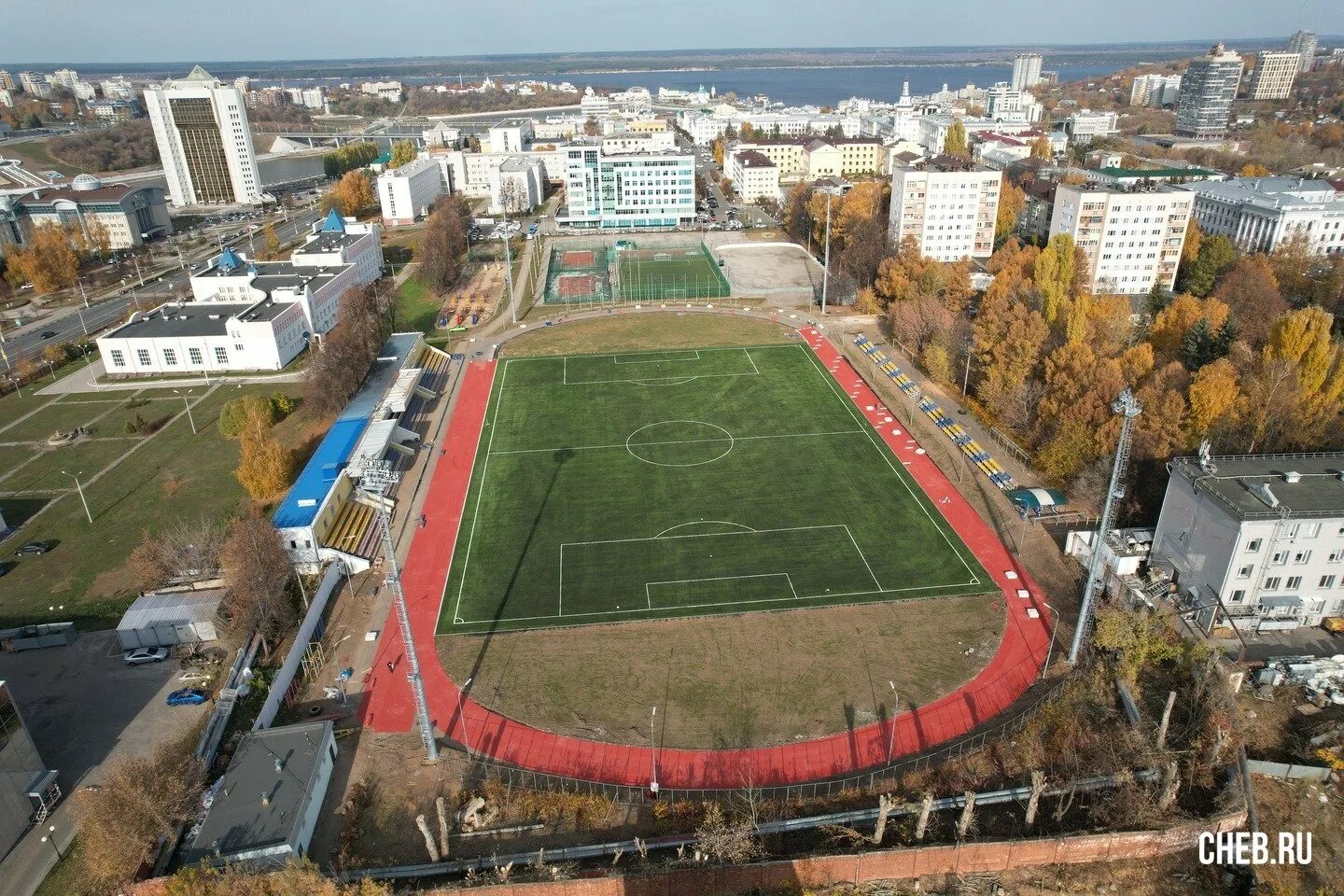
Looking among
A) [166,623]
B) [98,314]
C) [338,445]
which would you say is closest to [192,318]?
[98,314]

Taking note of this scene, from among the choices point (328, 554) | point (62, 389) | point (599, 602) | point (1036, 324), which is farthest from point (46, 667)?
point (1036, 324)

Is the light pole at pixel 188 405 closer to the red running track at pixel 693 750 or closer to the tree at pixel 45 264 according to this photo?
the red running track at pixel 693 750

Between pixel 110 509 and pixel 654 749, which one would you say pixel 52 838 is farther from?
pixel 110 509

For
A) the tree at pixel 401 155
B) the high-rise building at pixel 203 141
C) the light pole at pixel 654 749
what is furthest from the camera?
the tree at pixel 401 155

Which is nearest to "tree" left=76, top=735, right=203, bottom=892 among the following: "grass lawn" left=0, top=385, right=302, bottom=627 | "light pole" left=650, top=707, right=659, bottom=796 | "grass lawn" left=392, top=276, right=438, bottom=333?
"light pole" left=650, top=707, right=659, bottom=796

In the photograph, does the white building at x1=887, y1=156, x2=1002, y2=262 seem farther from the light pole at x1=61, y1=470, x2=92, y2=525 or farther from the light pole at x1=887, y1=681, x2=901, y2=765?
the light pole at x1=61, y1=470, x2=92, y2=525

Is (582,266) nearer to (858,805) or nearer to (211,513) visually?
(211,513)

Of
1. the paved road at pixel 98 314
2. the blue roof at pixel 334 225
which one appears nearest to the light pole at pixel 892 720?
the paved road at pixel 98 314
